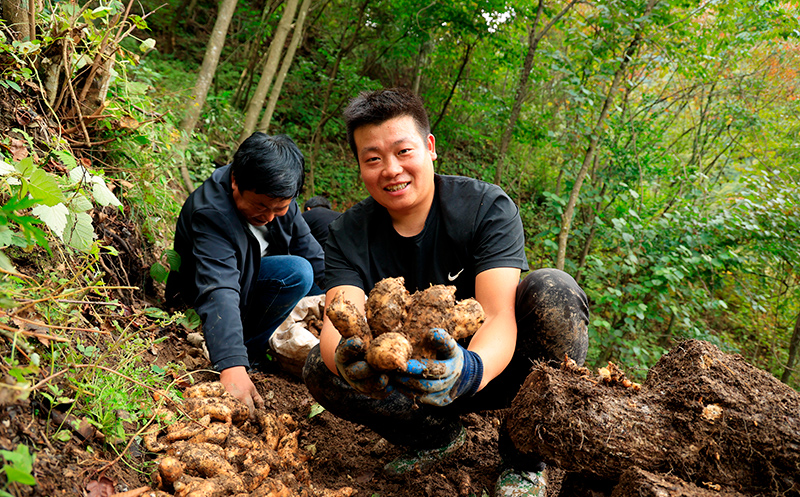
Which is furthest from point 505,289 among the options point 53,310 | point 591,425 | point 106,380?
point 53,310

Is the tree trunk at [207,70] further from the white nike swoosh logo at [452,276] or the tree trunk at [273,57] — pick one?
the white nike swoosh logo at [452,276]

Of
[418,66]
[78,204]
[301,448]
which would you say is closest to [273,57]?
[418,66]

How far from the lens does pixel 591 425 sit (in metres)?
1.53

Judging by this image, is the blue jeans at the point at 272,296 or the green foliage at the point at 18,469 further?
the blue jeans at the point at 272,296

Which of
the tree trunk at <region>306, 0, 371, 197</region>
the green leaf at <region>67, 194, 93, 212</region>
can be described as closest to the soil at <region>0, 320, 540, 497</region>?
the green leaf at <region>67, 194, 93, 212</region>

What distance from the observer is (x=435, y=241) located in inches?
84.4

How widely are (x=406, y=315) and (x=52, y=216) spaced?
3.90ft

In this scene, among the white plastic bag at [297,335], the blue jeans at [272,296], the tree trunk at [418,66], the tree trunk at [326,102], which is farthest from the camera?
the tree trunk at [418,66]

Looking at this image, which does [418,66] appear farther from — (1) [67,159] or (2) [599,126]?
(1) [67,159]

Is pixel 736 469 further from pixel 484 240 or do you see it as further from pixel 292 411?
pixel 292 411

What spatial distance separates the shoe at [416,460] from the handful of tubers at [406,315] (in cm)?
75

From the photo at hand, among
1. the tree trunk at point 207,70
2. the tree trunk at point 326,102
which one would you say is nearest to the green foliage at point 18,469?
the tree trunk at point 207,70

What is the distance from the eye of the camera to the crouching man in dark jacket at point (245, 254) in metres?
2.20

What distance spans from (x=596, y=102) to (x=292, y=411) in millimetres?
4192
